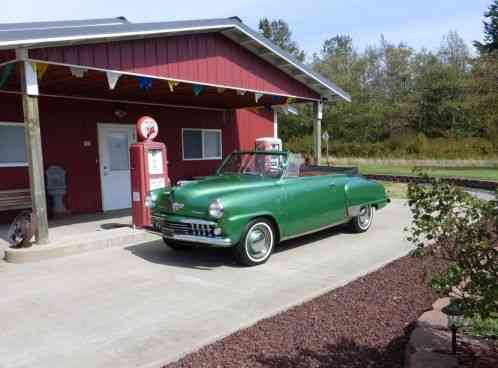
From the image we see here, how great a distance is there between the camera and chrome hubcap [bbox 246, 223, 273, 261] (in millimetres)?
5809

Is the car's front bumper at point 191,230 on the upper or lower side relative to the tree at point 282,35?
lower

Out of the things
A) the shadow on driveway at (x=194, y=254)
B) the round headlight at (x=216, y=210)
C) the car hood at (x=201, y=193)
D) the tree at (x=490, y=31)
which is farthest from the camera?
the tree at (x=490, y=31)

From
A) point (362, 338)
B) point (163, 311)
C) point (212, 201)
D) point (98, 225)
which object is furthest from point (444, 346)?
point (98, 225)

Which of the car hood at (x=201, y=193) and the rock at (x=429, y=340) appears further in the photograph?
the car hood at (x=201, y=193)

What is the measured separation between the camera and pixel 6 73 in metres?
7.29

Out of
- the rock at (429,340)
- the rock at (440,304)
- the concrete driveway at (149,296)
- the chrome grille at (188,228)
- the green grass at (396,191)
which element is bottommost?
the green grass at (396,191)

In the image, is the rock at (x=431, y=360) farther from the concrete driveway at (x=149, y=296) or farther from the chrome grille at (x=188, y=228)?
the chrome grille at (x=188, y=228)

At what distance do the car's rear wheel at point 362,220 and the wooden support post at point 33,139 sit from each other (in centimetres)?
509

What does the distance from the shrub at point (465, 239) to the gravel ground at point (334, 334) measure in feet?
0.86

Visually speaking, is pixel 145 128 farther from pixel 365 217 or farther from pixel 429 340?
pixel 429 340

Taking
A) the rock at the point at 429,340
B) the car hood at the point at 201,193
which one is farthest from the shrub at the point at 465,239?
the car hood at the point at 201,193

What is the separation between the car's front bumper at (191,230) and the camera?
5.48m

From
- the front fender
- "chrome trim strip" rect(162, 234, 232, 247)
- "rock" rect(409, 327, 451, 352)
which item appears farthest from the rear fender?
"rock" rect(409, 327, 451, 352)

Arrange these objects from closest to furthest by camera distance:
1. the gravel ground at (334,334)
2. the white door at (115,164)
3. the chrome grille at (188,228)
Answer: the gravel ground at (334,334) < the chrome grille at (188,228) < the white door at (115,164)
